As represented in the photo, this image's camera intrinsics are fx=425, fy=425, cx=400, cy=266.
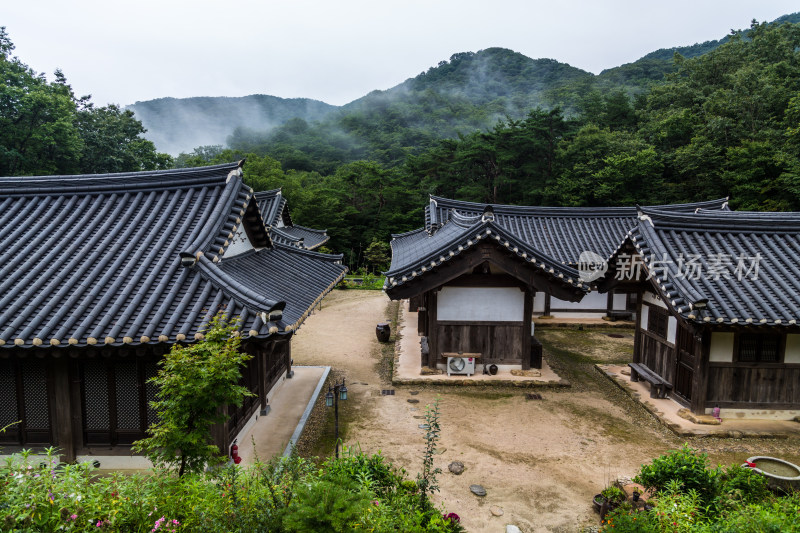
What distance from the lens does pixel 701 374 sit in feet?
37.5

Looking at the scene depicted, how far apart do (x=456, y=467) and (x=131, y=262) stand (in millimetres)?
7968

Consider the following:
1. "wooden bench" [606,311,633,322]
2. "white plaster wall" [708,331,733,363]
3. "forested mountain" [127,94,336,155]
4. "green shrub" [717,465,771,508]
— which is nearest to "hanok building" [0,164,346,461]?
"green shrub" [717,465,771,508]

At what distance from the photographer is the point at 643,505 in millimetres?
7453

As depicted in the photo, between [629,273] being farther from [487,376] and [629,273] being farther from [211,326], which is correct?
[211,326]

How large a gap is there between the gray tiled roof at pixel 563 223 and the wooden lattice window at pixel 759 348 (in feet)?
35.4

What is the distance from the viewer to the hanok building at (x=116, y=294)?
6941mm

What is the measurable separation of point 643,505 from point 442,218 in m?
18.9

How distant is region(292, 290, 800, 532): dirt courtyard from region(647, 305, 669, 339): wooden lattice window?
7.79 ft

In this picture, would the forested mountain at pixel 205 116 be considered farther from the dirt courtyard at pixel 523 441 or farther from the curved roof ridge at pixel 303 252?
the dirt courtyard at pixel 523 441

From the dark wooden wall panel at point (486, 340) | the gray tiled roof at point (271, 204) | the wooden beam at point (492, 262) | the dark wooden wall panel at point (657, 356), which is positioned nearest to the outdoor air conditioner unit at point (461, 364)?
the dark wooden wall panel at point (486, 340)

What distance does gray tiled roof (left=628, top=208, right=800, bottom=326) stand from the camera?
10578 millimetres

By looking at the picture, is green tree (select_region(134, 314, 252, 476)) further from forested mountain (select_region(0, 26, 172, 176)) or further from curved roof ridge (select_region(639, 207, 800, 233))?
forested mountain (select_region(0, 26, 172, 176))

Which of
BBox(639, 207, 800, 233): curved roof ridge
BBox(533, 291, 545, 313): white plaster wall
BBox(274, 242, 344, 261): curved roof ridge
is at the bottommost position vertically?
BBox(533, 291, 545, 313): white plaster wall

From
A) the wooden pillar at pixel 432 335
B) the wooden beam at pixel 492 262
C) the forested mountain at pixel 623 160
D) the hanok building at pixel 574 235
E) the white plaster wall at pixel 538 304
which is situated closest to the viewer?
the wooden beam at pixel 492 262
